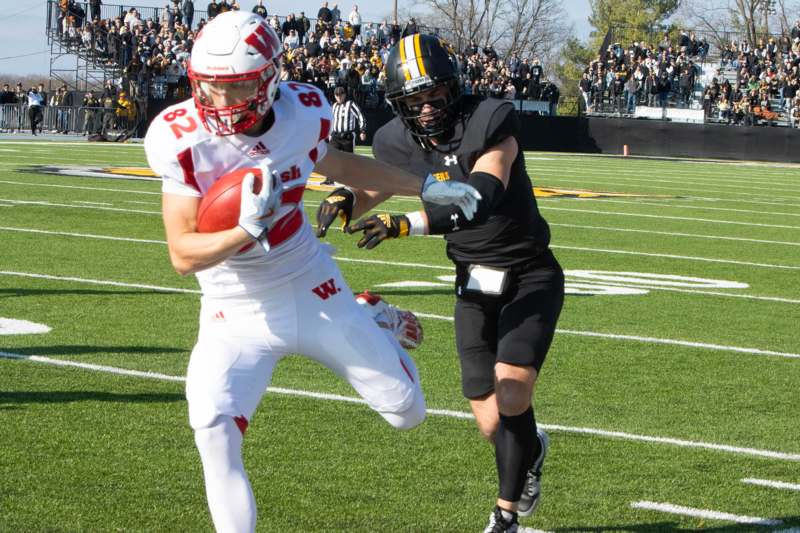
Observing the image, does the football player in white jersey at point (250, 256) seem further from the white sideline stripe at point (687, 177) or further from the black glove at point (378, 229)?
Answer: the white sideline stripe at point (687, 177)

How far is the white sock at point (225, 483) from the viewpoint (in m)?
3.84

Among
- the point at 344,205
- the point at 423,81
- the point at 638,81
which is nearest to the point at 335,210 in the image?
the point at 344,205

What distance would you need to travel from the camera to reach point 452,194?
14.1 feet

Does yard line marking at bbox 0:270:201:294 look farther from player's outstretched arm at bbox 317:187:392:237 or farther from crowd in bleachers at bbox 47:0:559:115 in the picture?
crowd in bleachers at bbox 47:0:559:115

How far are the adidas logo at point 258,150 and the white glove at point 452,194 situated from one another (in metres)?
0.55

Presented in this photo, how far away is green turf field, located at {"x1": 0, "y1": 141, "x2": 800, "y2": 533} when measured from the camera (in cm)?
487

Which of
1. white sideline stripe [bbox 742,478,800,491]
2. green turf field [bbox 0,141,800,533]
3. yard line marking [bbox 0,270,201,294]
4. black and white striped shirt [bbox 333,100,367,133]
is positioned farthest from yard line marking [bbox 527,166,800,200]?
white sideline stripe [bbox 742,478,800,491]

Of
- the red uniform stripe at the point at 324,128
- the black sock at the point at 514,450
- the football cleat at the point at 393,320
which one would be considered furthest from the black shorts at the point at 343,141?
the red uniform stripe at the point at 324,128

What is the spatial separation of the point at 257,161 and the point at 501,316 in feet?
3.99

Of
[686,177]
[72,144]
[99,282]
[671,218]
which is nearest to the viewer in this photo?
[99,282]

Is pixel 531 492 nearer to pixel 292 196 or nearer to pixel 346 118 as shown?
pixel 292 196

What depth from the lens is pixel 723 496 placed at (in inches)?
201

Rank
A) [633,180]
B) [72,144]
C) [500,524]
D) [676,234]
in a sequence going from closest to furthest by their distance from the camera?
[500,524] < [676,234] < [633,180] < [72,144]

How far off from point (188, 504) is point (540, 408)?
2304mm
